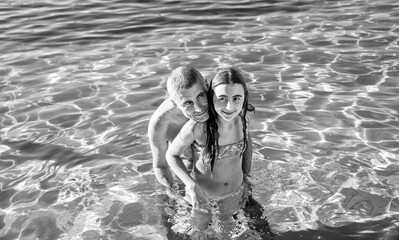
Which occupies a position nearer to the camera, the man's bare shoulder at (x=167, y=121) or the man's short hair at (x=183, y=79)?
the man's short hair at (x=183, y=79)

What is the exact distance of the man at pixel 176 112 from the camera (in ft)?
12.3

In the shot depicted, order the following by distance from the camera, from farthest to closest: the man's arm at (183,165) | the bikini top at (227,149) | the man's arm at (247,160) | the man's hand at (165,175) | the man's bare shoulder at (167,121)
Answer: the man's hand at (165,175) → the man's arm at (247,160) → the man's bare shoulder at (167,121) → the bikini top at (227,149) → the man's arm at (183,165)

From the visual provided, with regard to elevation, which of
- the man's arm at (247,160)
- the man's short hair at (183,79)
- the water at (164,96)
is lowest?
the water at (164,96)

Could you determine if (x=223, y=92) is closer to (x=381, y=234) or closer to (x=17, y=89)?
(x=381, y=234)

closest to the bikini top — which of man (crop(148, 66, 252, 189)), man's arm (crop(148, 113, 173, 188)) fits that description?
man (crop(148, 66, 252, 189))

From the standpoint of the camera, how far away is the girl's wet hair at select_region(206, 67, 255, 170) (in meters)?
3.68

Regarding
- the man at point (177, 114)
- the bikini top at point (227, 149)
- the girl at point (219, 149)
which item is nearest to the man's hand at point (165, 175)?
the man at point (177, 114)

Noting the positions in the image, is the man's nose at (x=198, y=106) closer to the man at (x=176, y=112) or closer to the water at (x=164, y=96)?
the man at (x=176, y=112)

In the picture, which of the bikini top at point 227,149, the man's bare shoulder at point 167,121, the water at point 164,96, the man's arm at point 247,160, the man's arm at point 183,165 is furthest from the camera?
the water at point 164,96

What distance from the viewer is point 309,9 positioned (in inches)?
437

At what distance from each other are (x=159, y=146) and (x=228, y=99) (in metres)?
0.92

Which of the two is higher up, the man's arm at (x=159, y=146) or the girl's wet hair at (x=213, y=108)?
the girl's wet hair at (x=213, y=108)

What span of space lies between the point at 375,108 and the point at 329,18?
4.24 meters

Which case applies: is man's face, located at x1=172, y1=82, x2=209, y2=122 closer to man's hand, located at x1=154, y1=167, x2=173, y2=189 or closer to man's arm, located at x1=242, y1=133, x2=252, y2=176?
man's arm, located at x1=242, y1=133, x2=252, y2=176
